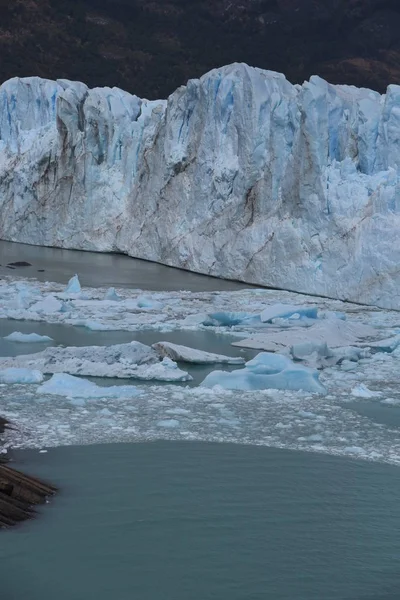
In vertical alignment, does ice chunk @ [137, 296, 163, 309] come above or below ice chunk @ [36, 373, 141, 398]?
above

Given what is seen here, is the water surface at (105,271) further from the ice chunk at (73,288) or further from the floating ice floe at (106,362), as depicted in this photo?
the floating ice floe at (106,362)

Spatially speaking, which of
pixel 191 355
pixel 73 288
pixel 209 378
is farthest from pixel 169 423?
pixel 73 288

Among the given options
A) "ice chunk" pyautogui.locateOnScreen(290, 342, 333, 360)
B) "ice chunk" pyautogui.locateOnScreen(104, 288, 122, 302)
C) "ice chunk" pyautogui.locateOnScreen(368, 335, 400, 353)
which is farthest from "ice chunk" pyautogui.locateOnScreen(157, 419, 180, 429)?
"ice chunk" pyautogui.locateOnScreen(104, 288, 122, 302)

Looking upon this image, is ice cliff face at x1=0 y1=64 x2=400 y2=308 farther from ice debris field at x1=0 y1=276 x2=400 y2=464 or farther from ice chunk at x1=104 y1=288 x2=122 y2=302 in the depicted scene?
ice chunk at x1=104 y1=288 x2=122 y2=302

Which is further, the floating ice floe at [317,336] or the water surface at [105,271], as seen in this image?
the water surface at [105,271]

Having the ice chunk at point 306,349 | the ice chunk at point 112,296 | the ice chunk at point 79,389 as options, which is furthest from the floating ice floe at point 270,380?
the ice chunk at point 112,296

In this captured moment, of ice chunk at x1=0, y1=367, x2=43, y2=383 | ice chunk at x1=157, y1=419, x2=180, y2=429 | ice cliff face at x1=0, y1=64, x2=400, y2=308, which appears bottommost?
ice chunk at x1=0, y1=367, x2=43, y2=383

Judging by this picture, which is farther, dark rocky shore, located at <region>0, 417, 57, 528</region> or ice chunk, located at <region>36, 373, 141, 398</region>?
ice chunk, located at <region>36, 373, 141, 398</region>
